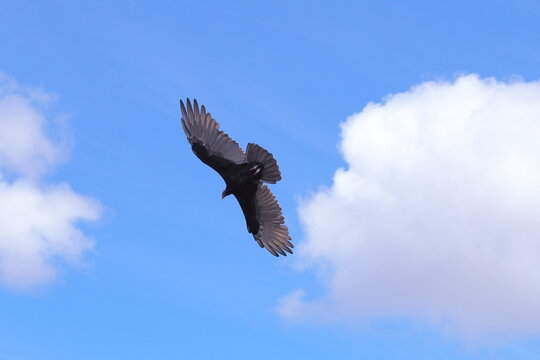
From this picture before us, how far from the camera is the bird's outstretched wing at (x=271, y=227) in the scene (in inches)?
1045

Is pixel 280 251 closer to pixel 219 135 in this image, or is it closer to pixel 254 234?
pixel 254 234

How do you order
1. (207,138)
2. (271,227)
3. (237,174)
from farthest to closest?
(271,227) < (237,174) < (207,138)

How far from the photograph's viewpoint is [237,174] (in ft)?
81.7

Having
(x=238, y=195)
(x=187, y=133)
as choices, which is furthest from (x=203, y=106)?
(x=238, y=195)

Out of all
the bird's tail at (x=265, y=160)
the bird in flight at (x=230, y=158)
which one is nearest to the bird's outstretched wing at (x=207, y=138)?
the bird in flight at (x=230, y=158)

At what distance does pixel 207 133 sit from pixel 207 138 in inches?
6.4

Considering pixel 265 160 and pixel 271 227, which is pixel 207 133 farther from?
pixel 271 227

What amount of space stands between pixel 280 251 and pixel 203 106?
5.18 metres

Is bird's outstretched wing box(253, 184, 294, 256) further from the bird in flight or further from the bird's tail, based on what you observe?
the bird's tail

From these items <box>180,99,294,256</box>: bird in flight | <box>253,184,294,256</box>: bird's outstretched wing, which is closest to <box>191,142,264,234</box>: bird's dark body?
<box>180,99,294,256</box>: bird in flight

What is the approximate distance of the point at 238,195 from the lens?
26109 mm

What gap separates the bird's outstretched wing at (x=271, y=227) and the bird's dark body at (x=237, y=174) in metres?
0.36

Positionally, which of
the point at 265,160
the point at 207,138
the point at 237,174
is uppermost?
the point at 207,138

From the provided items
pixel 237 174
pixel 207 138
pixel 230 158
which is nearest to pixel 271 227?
pixel 237 174
